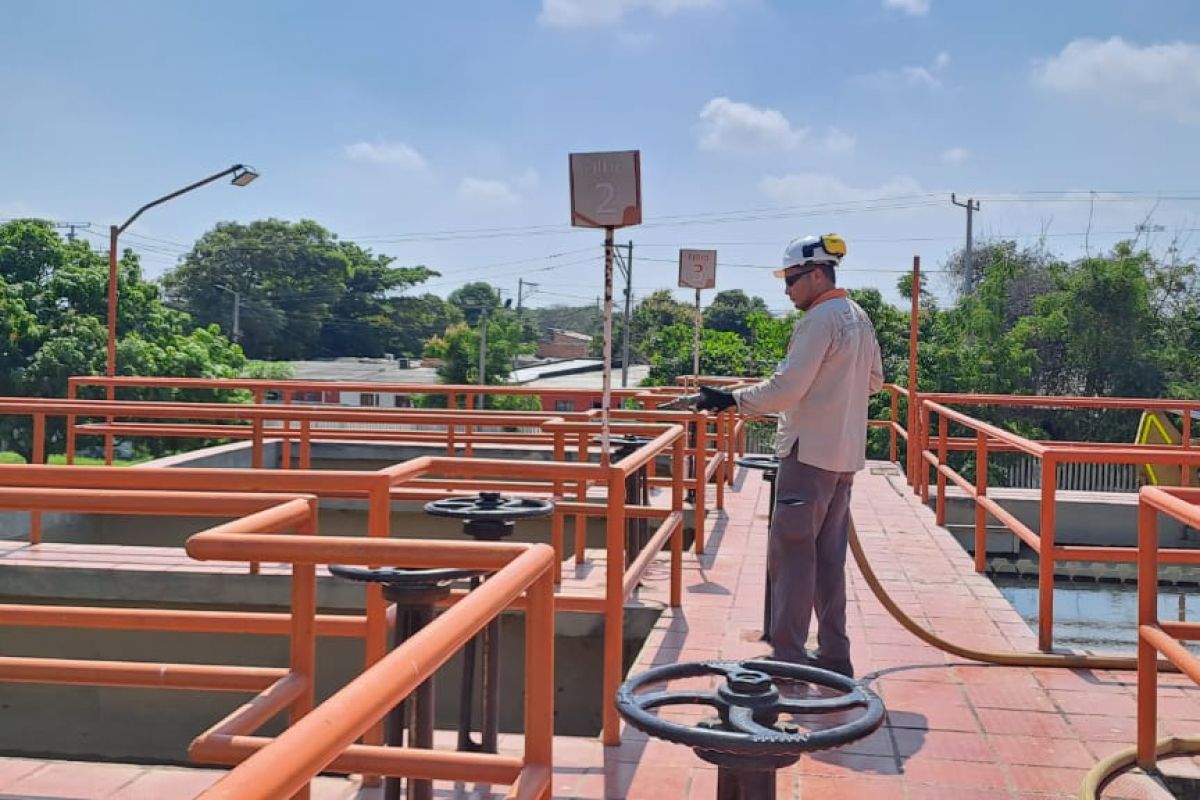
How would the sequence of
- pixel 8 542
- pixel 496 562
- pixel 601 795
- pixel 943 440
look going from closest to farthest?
pixel 496 562 → pixel 601 795 → pixel 8 542 → pixel 943 440

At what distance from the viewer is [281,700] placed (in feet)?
8.80

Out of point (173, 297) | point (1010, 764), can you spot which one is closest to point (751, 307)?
point (173, 297)

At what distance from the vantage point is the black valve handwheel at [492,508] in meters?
4.26

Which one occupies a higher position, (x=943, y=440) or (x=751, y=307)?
(x=751, y=307)

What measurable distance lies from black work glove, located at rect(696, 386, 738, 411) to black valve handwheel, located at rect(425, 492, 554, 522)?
737mm

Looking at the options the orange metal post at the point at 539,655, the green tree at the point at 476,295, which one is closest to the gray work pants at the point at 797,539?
the orange metal post at the point at 539,655

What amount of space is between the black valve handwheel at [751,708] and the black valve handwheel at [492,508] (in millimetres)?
1656

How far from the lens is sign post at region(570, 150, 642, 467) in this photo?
4.48 meters

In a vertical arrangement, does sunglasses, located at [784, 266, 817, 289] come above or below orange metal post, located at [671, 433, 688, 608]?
above

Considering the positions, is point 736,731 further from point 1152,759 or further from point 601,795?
point 1152,759

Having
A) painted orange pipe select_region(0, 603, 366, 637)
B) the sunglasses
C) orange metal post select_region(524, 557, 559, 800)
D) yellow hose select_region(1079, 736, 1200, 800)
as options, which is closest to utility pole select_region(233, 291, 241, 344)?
the sunglasses

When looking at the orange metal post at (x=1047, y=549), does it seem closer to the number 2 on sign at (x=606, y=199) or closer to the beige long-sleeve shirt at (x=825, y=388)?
the beige long-sleeve shirt at (x=825, y=388)

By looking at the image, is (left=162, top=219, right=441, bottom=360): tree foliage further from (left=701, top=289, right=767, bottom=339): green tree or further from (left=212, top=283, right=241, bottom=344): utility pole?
(left=701, top=289, right=767, bottom=339): green tree

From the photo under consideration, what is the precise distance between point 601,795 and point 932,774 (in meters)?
1.20
